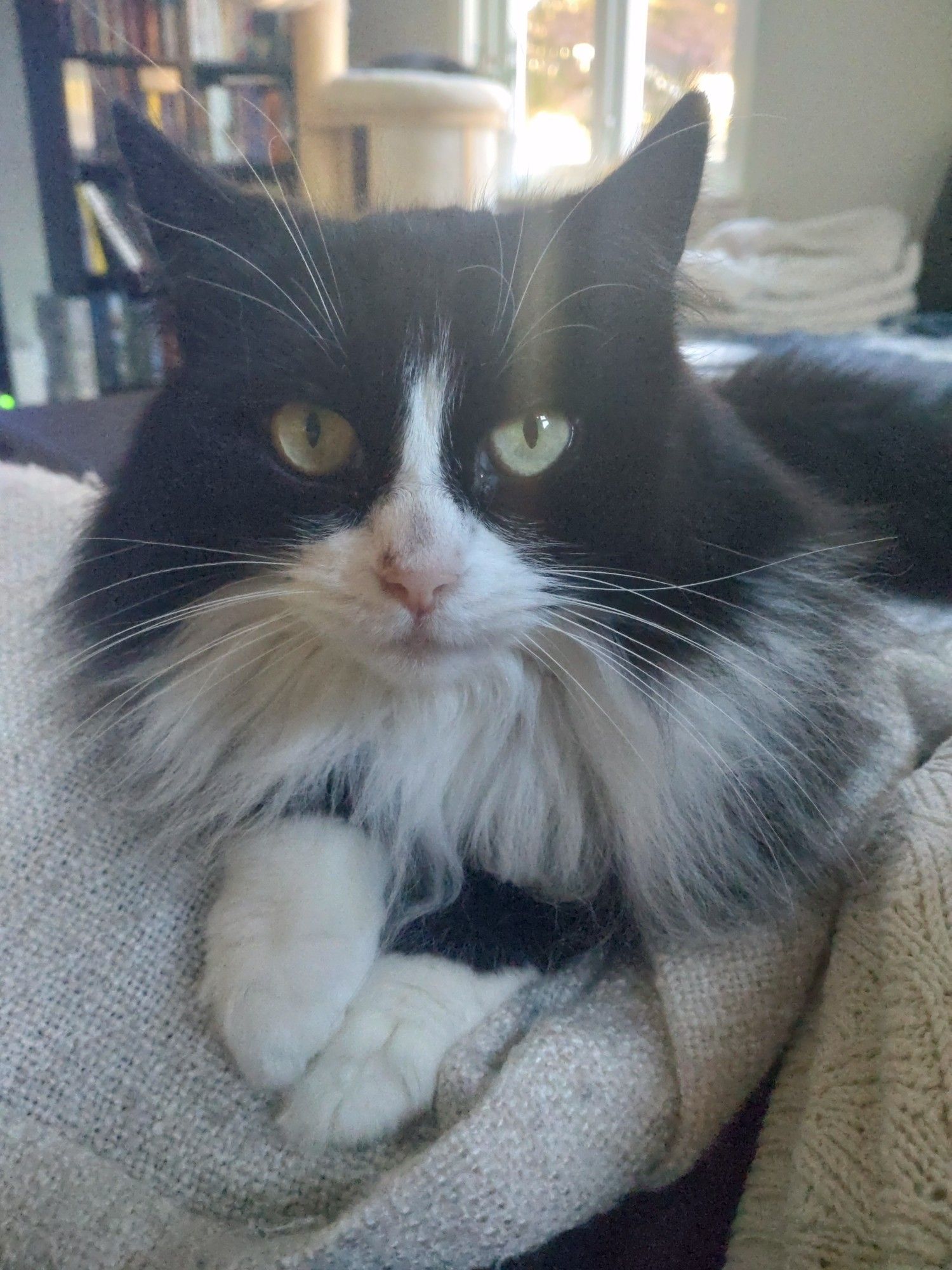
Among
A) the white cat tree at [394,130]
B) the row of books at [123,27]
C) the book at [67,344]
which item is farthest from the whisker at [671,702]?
the book at [67,344]

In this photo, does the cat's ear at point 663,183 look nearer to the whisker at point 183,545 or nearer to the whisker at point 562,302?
the whisker at point 562,302

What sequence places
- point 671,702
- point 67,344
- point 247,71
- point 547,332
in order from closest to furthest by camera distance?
point 547,332 < point 671,702 < point 247,71 < point 67,344

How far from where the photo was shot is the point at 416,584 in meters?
0.66

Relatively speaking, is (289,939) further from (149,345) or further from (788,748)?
(149,345)

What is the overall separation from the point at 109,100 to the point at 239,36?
0.93 metres

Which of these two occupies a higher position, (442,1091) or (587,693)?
(587,693)

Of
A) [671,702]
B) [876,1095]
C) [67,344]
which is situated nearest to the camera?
[876,1095]

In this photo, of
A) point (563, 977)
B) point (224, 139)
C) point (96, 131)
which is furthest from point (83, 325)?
point (563, 977)

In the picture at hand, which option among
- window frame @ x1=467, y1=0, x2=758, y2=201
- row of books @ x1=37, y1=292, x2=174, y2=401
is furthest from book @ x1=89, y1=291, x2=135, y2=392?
window frame @ x1=467, y1=0, x2=758, y2=201

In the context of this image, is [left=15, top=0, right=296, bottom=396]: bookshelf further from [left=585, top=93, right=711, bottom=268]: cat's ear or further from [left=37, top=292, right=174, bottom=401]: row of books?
[left=585, top=93, right=711, bottom=268]: cat's ear

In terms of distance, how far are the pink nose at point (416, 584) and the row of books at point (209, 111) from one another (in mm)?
473

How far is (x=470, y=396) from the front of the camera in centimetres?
71

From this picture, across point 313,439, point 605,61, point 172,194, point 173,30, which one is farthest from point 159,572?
point 173,30

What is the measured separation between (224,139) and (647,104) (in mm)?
519
